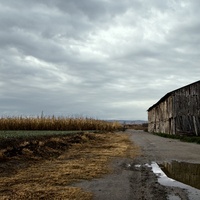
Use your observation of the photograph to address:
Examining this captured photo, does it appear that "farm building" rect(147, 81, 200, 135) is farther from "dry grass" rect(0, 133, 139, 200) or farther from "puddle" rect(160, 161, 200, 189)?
"dry grass" rect(0, 133, 139, 200)

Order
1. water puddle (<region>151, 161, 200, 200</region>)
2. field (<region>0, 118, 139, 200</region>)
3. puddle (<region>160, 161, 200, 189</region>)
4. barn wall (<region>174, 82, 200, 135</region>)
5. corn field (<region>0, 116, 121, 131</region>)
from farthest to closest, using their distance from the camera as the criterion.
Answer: corn field (<region>0, 116, 121, 131</region>)
barn wall (<region>174, 82, 200, 135</region>)
puddle (<region>160, 161, 200, 189</region>)
water puddle (<region>151, 161, 200, 200</region>)
field (<region>0, 118, 139, 200</region>)

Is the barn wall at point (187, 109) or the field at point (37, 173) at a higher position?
the barn wall at point (187, 109)

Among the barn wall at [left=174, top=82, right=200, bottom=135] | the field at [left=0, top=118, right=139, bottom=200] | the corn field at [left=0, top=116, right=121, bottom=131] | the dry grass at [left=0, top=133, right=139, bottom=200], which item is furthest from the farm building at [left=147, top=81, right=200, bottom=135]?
the dry grass at [left=0, top=133, right=139, bottom=200]

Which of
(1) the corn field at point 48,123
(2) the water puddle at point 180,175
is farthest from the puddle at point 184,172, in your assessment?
(1) the corn field at point 48,123

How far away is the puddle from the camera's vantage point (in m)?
7.44

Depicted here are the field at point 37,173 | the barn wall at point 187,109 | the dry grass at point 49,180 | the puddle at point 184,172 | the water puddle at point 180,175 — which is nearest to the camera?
the dry grass at point 49,180

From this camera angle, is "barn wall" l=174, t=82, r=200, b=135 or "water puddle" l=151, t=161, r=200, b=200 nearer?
"water puddle" l=151, t=161, r=200, b=200

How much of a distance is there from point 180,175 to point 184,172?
56 centimetres

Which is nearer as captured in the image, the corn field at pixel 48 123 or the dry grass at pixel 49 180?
the dry grass at pixel 49 180

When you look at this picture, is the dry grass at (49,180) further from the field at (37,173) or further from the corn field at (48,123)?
the corn field at (48,123)

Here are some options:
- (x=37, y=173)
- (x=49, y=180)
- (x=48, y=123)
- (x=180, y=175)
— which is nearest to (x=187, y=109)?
(x=48, y=123)

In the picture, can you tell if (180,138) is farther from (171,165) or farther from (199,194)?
(199,194)

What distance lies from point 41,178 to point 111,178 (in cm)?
172

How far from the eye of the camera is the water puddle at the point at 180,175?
6.60 m
